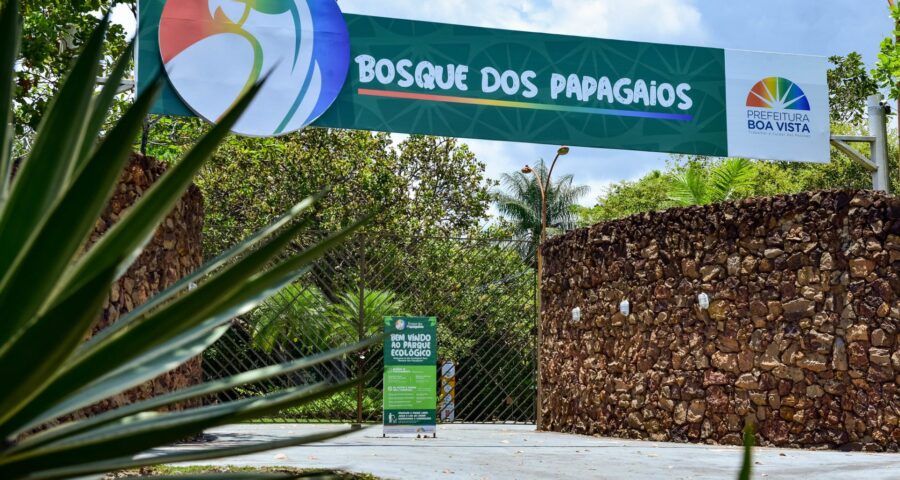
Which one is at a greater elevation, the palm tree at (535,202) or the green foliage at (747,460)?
the palm tree at (535,202)

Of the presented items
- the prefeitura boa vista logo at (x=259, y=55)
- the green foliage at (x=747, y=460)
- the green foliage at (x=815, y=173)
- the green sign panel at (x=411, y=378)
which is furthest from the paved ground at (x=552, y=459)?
the green foliage at (x=815, y=173)

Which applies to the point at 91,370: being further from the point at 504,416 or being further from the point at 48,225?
the point at 504,416

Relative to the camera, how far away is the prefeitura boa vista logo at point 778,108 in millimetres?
14406

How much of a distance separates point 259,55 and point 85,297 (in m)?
11.7

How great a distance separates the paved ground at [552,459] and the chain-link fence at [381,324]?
10.1ft

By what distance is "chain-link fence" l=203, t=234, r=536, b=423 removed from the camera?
1518 centimetres

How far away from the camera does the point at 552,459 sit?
932 centimetres

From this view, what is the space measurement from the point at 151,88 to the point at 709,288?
11.0 metres

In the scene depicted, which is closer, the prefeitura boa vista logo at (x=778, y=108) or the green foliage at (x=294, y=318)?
the prefeitura boa vista logo at (x=778, y=108)

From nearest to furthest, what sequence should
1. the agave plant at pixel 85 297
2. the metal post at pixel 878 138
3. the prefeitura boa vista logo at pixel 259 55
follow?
the agave plant at pixel 85 297 → the prefeitura boa vista logo at pixel 259 55 → the metal post at pixel 878 138

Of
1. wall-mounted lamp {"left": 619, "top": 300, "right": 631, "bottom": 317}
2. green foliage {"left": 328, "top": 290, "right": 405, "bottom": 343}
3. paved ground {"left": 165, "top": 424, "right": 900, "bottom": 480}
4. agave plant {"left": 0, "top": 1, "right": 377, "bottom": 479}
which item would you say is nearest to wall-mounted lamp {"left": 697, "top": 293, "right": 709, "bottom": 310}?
wall-mounted lamp {"left": 619, "top": 300, "right": 631, "bottom": 317}

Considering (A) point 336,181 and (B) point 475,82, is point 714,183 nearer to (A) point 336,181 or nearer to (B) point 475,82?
(B) point 475,82

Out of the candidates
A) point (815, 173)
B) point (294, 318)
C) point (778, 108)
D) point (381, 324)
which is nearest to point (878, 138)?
point (778, 108)

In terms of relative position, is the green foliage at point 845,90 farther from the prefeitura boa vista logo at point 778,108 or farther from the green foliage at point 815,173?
the prefeitura boa vista logo at point 778,108
